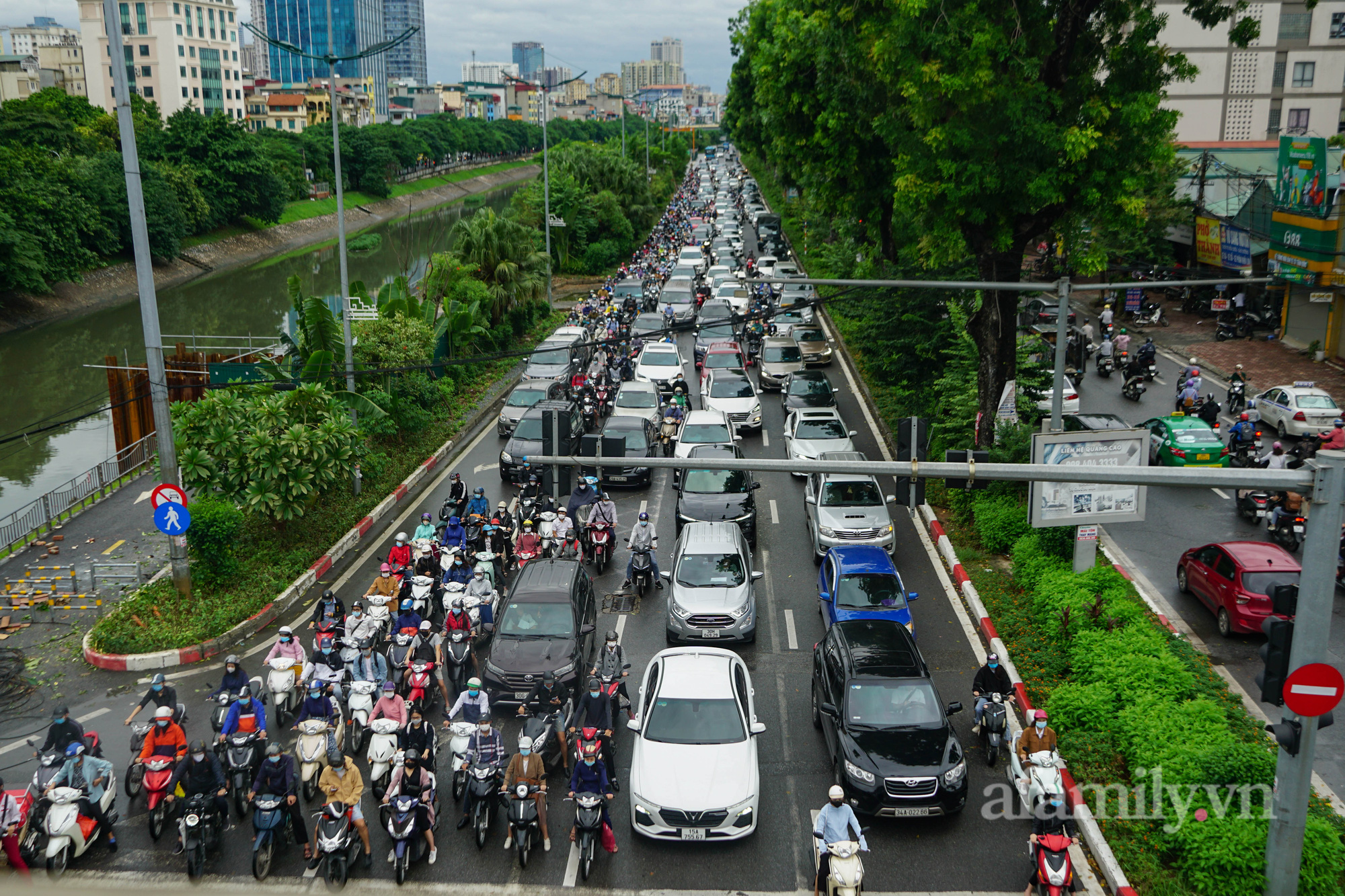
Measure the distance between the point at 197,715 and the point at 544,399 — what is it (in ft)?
47.0

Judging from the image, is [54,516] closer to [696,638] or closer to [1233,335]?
[696,638]

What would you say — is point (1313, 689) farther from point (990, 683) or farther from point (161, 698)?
point (161, 698)

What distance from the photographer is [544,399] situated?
27.3 m

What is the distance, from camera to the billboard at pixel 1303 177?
2986cm

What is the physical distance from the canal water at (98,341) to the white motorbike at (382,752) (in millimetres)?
17570

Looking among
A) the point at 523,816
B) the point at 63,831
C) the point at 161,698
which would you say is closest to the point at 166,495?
the point at 161,698

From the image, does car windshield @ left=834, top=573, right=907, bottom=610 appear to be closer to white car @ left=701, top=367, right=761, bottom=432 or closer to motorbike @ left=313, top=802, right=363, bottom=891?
motorbike @ left=313, top=802, right=363, bottom=891

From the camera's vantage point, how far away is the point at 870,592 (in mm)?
15727

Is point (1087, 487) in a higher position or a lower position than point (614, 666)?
higher

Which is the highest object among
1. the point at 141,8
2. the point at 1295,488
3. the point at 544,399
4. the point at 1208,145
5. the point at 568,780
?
the point at 141,8

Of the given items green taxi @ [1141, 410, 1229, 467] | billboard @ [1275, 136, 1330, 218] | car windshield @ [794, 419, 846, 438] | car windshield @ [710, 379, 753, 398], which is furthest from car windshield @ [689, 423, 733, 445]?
billboard @ [1275, 136, 1330, 218]

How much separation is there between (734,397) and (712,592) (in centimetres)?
1312

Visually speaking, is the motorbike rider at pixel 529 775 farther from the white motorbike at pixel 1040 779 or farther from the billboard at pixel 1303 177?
the billboard at pixel 1303 177

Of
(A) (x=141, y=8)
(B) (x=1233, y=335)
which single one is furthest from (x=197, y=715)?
(A) (x=141, y=8)
